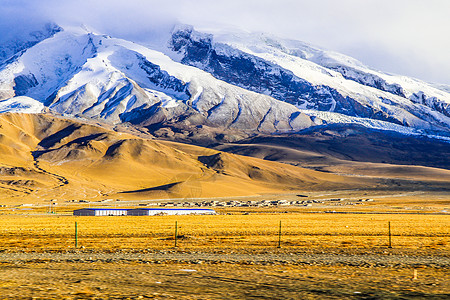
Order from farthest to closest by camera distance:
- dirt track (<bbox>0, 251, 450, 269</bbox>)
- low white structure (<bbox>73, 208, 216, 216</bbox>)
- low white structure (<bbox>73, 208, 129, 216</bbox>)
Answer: low white structure (<bbox>73, 208, 216, 216</bbox>), low white structure (<bbox>73, 208, 129, 216</bbox>), dirt track (<bbox>0, 251, 450, 269</bbox>)

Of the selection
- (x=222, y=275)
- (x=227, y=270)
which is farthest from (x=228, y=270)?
(x=222, y=275)

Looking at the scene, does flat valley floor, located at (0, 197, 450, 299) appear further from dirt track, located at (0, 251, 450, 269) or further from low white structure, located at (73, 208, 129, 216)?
low white structure, located at (73, 208, 129, 216)

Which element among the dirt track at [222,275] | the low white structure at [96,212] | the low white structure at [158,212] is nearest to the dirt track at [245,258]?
the dirt track at [222,275]

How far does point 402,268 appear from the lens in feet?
76.0

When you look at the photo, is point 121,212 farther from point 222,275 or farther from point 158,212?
point 222,275

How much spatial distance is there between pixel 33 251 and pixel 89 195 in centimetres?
15396

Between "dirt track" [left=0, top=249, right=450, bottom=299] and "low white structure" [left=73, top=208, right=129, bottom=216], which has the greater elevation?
"dirt track" [left=0, top=249, right=450, bottom=299]

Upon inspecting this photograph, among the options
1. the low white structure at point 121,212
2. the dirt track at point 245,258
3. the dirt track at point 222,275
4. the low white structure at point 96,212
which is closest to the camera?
the dirt track at point 222,275

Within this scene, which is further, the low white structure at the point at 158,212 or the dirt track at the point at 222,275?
the low white structure at the point at 158,212

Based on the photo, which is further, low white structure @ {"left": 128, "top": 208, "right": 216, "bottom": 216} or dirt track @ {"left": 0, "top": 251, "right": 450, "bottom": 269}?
low white structure @ {"left": 128, "top": 208, "right": 216, "bottom": 216}

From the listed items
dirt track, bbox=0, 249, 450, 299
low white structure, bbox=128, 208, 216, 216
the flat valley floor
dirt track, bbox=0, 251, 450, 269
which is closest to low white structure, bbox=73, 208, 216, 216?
low white structure, bbox=128, 208, 216, 216

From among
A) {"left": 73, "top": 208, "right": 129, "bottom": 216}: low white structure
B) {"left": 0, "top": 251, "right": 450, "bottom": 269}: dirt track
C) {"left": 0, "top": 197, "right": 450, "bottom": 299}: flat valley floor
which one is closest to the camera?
{"left": 0, "top": 197, "right": 450, "bottom": 299}: flat valley floor

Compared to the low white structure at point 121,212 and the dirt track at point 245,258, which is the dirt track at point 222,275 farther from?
the low white structure at point 121,212

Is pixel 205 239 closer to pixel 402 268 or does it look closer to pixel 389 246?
pixel 389 246
